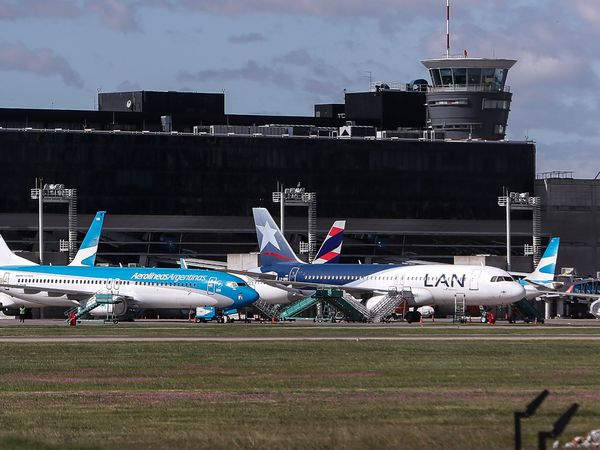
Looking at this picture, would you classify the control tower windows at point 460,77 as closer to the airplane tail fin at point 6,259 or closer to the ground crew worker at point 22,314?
the airplane tail fin at point 6,259

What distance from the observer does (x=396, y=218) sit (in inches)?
6762

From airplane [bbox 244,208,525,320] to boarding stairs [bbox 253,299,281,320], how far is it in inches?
75.0

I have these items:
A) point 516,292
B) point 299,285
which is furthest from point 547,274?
point 299,285

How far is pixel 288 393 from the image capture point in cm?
4056

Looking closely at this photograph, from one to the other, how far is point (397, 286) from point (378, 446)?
270 feet

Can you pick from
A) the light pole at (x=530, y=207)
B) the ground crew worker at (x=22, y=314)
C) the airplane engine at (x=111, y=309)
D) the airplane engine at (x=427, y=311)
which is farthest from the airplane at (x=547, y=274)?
the ground crew worker at (x=22, y=314)

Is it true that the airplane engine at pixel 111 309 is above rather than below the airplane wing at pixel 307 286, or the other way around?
below

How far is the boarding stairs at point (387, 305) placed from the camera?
106188 millimetres

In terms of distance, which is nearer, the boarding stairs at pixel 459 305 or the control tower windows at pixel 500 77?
the boarding stairs at pixel 459 305

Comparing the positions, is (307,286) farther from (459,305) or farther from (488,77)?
(488,77)

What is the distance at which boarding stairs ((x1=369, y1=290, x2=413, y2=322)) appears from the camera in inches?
4181

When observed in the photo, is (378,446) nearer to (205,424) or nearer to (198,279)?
(205,424)

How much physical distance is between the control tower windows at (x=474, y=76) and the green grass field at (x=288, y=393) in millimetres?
113674

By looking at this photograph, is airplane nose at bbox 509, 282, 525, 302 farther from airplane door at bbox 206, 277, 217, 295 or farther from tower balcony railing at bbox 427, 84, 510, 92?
tower balcony railing at bbox 427, 84, 510, 92
